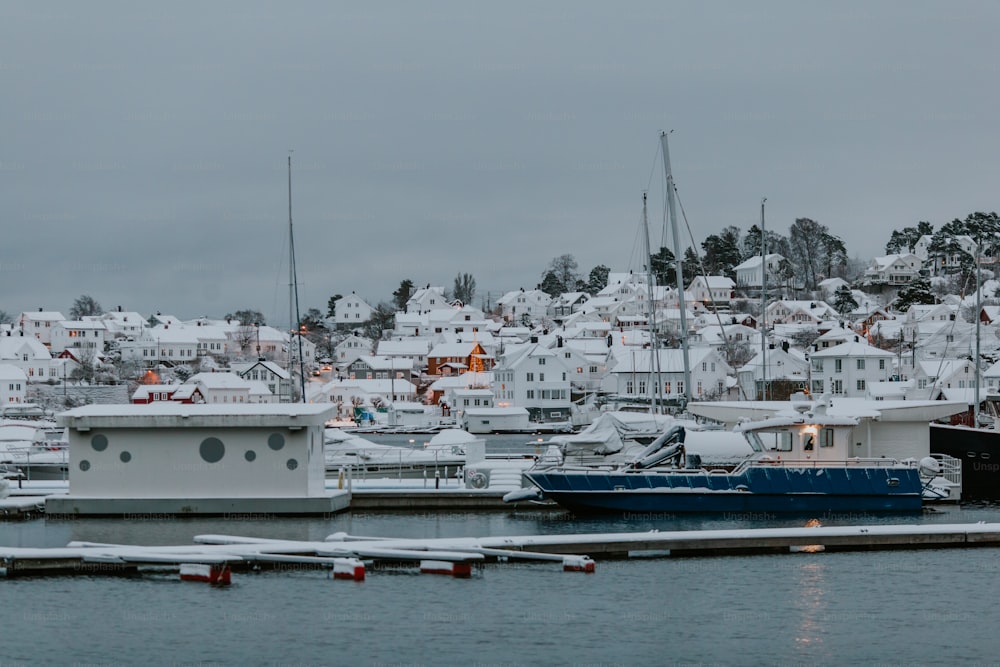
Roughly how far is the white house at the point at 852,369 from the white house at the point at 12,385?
246 feet

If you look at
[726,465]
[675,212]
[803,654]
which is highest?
[675,212]

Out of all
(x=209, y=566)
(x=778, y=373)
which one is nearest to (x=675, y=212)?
(x=209, y=566)

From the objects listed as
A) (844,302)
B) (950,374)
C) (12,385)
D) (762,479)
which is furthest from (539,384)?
(762,479)

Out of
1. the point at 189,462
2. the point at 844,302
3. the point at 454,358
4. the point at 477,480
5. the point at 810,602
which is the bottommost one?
the point at 810,602

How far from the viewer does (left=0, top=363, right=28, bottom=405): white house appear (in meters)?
133

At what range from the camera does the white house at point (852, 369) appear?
10600cm

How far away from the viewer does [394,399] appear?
135 meters

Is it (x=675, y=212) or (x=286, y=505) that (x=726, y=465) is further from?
(x=675, y=212)

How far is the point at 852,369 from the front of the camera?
106625 millimetres

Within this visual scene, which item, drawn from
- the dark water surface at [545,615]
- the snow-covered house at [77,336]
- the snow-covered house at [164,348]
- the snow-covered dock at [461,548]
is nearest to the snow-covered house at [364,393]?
the snow-covered house at [164,348]

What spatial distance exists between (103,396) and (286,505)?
104 metres

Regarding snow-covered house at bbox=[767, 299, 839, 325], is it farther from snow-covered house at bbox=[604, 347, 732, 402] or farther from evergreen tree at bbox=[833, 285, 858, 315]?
snow-covered house at bbox=[604, 347, 732, 402]

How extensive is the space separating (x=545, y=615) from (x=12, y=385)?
11922 centimetres

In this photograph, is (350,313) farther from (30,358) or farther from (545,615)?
(545,615)
